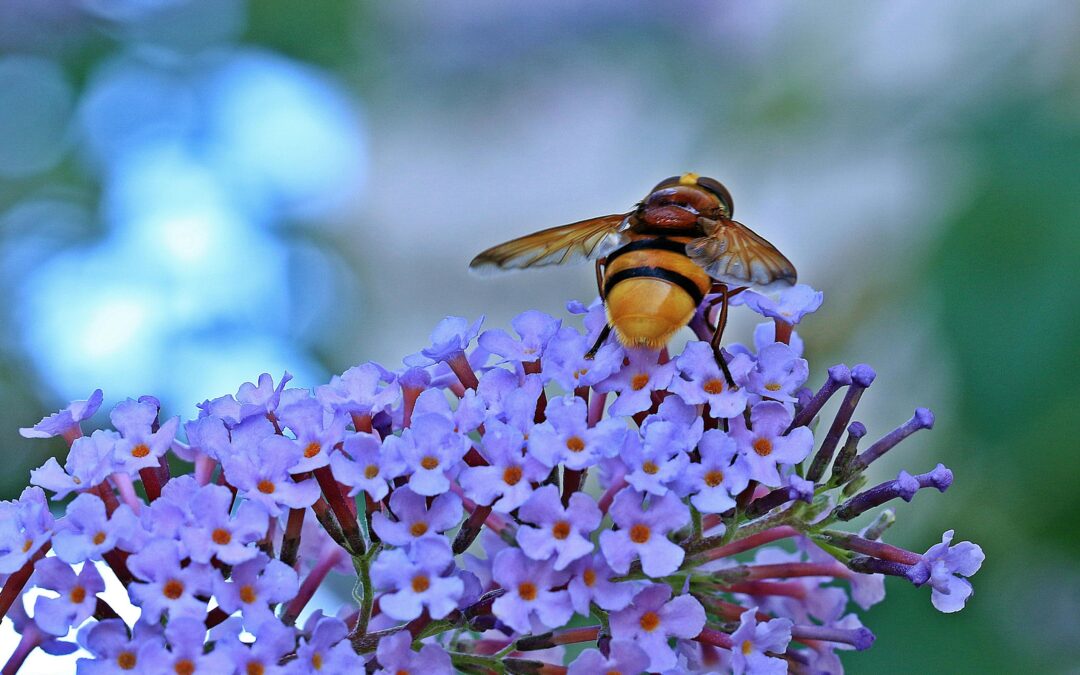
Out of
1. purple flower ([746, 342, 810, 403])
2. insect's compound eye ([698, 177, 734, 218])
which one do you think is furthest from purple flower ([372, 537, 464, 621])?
insect's compound eye ([698, 177, 734, 218])

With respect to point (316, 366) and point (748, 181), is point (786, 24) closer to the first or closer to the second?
point (748, 181)

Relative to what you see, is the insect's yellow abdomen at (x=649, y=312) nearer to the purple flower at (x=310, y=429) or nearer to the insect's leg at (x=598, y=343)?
the insect's leg at (x=598, y=343)

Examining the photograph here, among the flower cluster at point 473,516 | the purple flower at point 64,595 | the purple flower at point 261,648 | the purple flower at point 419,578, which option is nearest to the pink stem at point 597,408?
the flower cluster at point 473,516

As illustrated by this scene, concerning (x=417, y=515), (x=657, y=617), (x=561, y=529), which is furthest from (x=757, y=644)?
(x=417, y=515)

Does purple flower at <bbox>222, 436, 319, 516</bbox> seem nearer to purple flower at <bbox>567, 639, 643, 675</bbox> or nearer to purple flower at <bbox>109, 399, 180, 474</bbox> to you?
purple flower at <bbox>109, 399, 180, 474</bbox>

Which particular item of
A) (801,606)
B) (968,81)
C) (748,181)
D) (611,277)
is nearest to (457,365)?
(611,277)

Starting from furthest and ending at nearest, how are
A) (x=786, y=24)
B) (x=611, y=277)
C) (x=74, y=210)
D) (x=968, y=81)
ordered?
(x=786, y=24)
(x=74, y=210)
(x=968, y=81)
(x=611, y=277)
